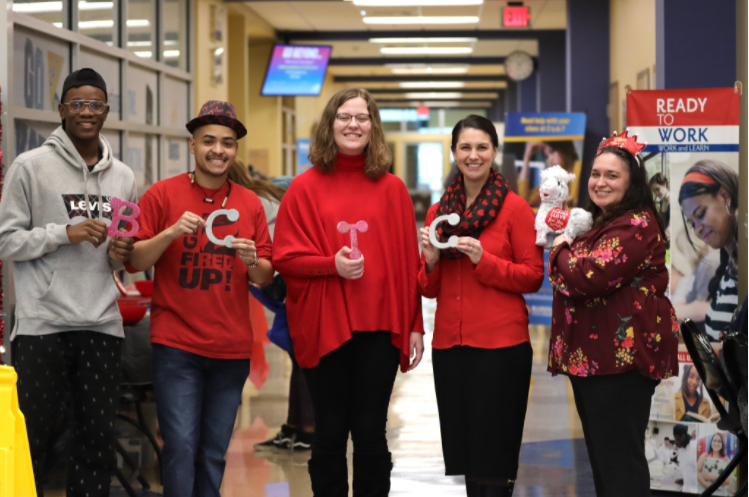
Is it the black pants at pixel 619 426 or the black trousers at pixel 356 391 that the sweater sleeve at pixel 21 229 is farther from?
the black pants at pixel 619 426

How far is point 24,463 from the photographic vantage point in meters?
2.06

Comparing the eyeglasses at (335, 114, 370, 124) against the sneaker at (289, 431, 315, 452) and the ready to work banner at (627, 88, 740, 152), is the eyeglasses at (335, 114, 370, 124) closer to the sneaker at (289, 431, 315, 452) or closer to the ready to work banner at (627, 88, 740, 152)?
the ready to work banner at (627, 88, 740, 152)

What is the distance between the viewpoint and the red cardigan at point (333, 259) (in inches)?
106

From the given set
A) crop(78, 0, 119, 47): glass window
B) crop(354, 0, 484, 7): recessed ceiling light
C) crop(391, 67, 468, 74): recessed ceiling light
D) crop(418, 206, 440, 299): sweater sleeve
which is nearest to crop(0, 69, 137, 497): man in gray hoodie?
crop(418, 206, 440, 299): sweater sleeve

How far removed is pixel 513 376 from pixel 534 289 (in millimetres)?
295

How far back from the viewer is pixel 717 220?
397 cm

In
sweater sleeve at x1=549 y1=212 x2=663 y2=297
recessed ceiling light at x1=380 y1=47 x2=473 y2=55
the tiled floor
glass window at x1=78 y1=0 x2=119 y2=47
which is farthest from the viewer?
recessed ceiling light at x1=380 y1=47 x2=473 y2=55

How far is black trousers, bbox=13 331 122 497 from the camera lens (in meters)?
2.78

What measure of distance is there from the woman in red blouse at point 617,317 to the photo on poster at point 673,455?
4.66ft

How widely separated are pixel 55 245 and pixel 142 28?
4937mm

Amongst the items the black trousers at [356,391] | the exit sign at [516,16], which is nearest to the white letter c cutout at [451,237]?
the black trousers at [356,391]

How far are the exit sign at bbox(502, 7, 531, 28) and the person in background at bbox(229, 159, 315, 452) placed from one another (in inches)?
285

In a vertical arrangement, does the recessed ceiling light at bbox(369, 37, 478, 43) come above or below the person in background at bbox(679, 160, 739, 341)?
above

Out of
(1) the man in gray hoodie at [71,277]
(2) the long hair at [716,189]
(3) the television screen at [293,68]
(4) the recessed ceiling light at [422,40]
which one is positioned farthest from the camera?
(4) the recessed ceiling light at [422,40]
